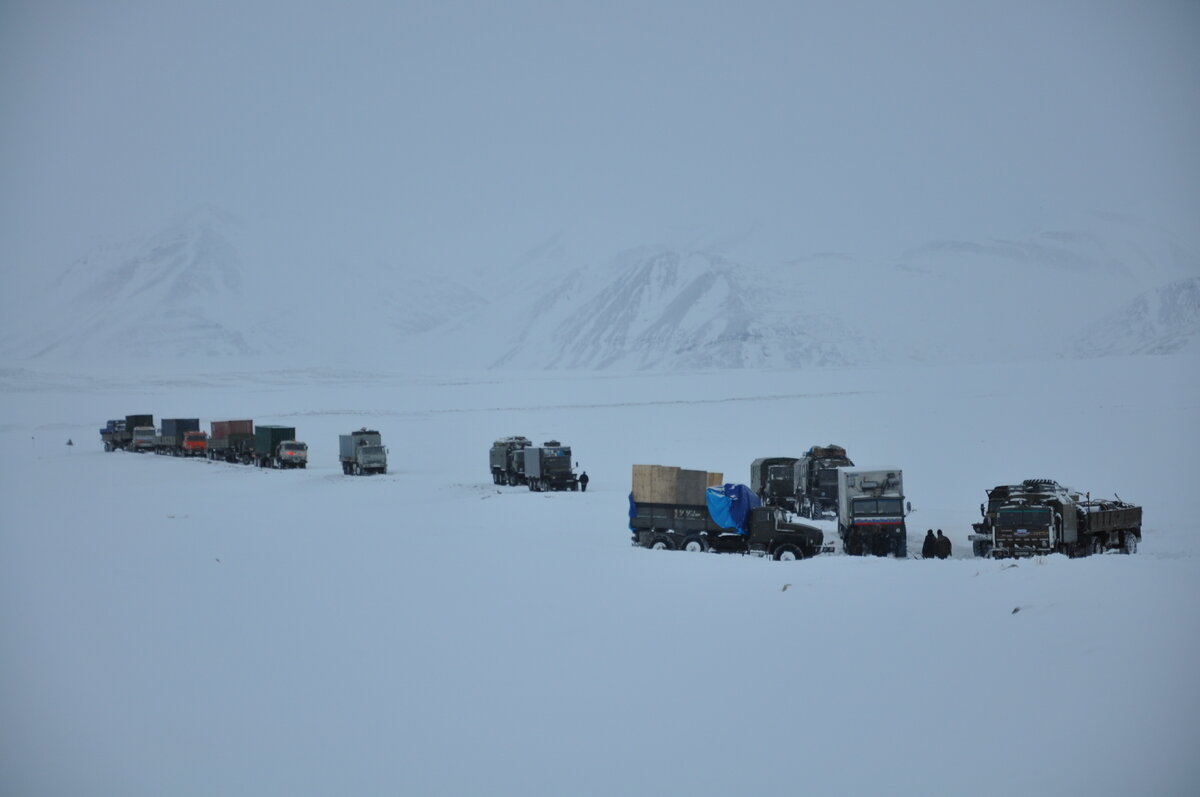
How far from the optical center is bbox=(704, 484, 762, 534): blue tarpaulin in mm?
25047

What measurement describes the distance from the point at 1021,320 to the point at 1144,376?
106408 millimetres

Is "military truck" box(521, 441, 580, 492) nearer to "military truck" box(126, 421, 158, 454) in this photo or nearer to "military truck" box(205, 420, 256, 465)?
"military truck" box(205, 420, 256, 465)

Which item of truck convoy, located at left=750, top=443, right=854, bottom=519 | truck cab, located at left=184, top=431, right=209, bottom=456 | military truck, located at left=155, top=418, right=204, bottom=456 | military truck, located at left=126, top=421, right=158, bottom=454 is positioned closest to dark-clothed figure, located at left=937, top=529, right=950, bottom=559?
truck convoy, located at left=750, top=443, right=854, bottom=519

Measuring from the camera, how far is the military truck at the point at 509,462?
42.9 meters

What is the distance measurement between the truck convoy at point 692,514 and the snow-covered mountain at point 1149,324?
14009 centimetres

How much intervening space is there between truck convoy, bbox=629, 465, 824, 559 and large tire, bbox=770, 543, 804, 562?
22.9 inches

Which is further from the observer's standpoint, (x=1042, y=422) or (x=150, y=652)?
(x=1042, y=422)

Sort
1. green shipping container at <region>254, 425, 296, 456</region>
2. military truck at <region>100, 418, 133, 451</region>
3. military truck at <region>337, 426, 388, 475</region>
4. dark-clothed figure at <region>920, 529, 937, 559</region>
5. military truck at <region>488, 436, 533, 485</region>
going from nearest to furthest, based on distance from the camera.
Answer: dark-clothed figure at <region>920, 529, 937, 559</region>, military truck at <region>488, 436, 533, 485</region>, military truck at <region>337, 426, 388, 475</region>, green shipping container at <region>254, 425, 296, 456</region>, military truck at <region>100, 418, 133, 451</region>

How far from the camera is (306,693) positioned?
46.3 ft

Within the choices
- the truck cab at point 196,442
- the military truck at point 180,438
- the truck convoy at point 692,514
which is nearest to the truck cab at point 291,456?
the truck cab at point 196,442

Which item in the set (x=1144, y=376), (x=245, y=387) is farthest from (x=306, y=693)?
(x=245, y=387)

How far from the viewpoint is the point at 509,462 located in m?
43.7

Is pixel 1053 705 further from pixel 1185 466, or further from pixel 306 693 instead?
pixel 1185 466

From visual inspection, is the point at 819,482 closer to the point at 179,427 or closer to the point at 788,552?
the point at 788,552
